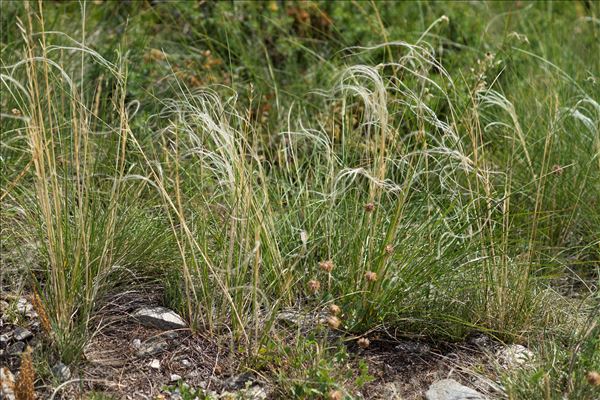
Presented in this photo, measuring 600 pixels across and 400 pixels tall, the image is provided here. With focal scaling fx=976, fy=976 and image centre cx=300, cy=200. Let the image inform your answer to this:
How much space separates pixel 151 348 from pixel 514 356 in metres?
1.16

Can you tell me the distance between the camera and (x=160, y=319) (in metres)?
3.21

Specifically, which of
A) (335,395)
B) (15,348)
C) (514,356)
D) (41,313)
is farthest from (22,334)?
(514,356)

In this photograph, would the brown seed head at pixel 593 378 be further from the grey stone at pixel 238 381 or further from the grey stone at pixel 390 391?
the grey stone at pixel 238 381

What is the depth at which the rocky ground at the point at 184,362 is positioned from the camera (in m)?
2.96

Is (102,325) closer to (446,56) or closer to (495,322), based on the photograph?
(495,322)

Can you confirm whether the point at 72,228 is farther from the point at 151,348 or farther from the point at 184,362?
the point at 184,362

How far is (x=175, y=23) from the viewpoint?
4941 mm

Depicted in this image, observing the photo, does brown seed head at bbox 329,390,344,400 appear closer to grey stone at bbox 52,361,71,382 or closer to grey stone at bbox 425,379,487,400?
grey stone at bbox 425,379,487,400

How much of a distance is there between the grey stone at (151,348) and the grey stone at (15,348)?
0.36 metres

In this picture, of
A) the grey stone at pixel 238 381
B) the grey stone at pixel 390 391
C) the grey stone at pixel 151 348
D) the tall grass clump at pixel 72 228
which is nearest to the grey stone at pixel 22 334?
the tall grass clump at pixel 72 228

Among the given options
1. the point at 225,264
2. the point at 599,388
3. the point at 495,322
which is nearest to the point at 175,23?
the point at 225,264

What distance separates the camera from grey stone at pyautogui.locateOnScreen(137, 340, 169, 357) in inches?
123

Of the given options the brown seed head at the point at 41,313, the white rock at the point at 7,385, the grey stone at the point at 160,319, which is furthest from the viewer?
the grey stone at the point at 160,319

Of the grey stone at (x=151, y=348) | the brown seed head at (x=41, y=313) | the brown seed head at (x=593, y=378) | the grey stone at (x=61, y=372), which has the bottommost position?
the grey stone at (x=151, y=348)
